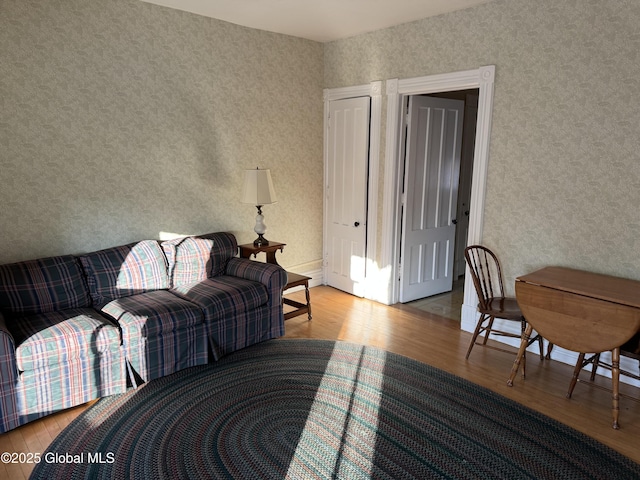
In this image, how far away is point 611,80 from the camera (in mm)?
2760

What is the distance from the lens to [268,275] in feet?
11.2

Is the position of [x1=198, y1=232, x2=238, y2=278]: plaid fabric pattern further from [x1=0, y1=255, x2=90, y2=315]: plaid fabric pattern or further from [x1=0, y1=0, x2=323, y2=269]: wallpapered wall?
[x1=0, y1=255, x2=90, y2=315]: plaid fabric pattern

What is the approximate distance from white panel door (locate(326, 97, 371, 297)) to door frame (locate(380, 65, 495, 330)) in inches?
11.1

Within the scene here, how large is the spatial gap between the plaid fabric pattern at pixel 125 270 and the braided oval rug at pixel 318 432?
722 millimetres

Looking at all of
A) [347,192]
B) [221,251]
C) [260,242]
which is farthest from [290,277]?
[347,192]

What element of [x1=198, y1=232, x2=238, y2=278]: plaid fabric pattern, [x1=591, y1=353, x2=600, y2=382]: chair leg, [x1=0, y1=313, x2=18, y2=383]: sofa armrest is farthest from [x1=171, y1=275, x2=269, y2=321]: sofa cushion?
[x1=591, y1=353, x2=600, y2=382]: chair leg

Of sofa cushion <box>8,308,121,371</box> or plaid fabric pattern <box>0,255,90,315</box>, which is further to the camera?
plaid fabric pattern <box>0,255,90,315</box>

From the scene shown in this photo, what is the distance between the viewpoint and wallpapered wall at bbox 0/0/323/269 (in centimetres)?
297

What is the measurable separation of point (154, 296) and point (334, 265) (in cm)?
217

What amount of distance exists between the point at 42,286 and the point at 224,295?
3.75ft

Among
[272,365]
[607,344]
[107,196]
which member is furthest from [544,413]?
[107,196]

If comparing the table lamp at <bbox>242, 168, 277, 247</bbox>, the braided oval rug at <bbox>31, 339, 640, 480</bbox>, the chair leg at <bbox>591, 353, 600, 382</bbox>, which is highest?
the table lamp at <bbox>242, 168, 277, 247</bbox>

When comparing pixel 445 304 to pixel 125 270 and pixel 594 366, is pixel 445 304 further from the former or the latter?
pixel 125 270

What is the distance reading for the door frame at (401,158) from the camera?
3.39 metres
